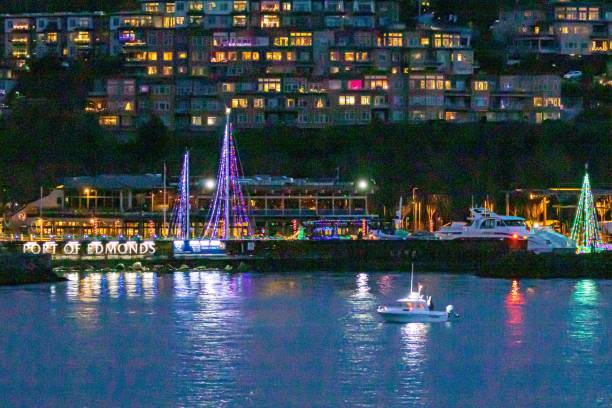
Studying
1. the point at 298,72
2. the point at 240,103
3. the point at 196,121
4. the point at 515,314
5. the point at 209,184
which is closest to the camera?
the point at 515,314

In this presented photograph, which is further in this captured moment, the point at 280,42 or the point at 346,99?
the point at 280,42

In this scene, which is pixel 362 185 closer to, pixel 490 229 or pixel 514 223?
pixel 514 223

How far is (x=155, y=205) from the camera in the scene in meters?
83.5

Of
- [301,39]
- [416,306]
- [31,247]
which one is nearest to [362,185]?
[31,247]

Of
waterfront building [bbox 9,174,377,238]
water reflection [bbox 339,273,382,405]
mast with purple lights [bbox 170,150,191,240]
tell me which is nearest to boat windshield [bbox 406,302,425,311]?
water reflection [bbox 339,273,382,405]

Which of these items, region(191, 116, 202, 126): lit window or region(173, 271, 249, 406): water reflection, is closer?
region(173, 271, 249, 406): water reflection

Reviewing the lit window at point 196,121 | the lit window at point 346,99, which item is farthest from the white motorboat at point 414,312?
the lit window at point 196,121

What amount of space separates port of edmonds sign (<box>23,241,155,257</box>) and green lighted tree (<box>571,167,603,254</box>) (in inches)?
782

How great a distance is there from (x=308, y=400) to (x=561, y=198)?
53712 millimetres

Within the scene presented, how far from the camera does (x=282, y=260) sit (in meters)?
66.1

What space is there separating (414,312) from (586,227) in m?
25.2

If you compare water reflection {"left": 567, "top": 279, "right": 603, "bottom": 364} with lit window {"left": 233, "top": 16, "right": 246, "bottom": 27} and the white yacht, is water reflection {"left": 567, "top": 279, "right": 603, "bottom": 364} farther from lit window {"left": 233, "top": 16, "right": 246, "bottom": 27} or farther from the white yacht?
lit window {"left": 233, "top": 16, "right": 246, "bottom": 27}

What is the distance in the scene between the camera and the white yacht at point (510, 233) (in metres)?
69.6

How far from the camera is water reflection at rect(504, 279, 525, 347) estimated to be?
145ft
